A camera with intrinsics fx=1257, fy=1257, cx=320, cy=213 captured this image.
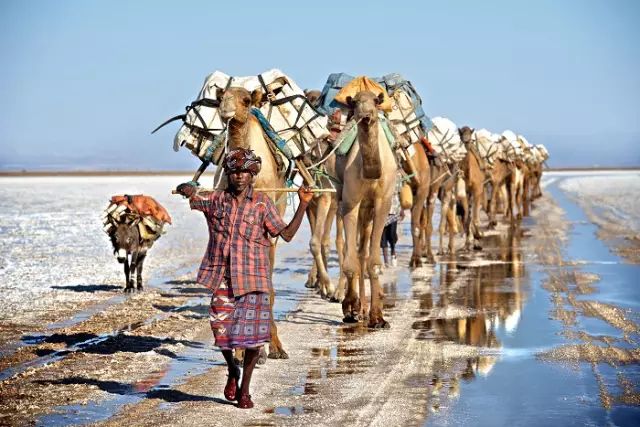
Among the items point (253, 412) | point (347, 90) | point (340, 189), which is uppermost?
point (347, 90)

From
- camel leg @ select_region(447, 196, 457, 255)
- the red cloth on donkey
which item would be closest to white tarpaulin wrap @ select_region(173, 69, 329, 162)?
the red cloth on donkey

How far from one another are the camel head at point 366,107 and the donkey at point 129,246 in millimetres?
5732

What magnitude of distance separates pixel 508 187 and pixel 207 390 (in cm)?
3166

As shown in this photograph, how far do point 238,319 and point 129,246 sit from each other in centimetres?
896

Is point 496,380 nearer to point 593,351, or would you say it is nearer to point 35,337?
point 593,351

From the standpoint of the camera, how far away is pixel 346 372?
10.8m

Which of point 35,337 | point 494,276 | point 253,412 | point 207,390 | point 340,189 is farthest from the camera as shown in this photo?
point 494,276

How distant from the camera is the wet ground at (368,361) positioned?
914 cm

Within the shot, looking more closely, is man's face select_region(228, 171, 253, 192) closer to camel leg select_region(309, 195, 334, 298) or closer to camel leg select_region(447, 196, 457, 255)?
camel leg select_region(309, 195, 334, 298)

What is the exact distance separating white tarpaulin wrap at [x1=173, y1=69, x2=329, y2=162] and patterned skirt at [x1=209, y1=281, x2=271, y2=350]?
328cm

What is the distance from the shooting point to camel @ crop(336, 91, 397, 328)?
13.4 meters

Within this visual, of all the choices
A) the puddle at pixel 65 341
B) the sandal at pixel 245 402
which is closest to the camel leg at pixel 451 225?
the puddle at pixel 65 341

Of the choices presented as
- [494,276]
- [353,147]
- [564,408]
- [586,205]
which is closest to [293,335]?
[353,147]

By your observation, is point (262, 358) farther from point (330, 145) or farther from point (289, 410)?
point (330, 145)
